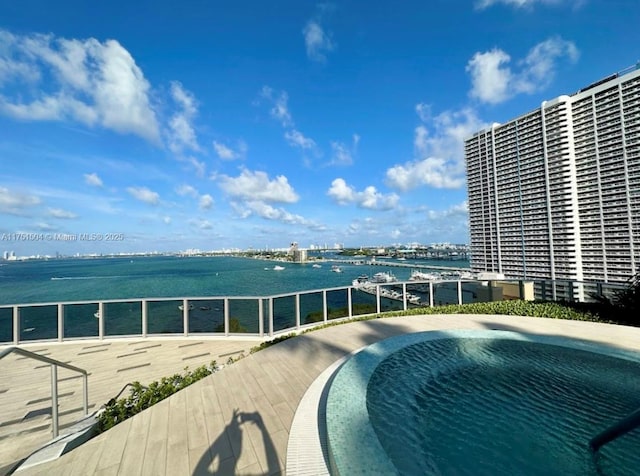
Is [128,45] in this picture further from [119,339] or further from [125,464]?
[125,464]

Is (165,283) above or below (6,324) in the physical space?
below

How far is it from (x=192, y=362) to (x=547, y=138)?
36750 mm

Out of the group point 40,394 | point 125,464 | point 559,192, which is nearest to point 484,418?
point 125,464

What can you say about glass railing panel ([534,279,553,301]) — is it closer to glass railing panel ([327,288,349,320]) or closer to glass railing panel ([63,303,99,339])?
glass railing panel ([327,288,349,320])

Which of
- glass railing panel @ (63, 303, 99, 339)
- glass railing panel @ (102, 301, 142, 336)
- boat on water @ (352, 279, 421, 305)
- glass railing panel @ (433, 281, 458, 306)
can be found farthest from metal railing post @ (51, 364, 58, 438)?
glass railing panel @ (433, 281, 458, 306)

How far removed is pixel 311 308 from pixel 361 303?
65.7 inches

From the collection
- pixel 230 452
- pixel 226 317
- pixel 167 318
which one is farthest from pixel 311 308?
pixel 230 452

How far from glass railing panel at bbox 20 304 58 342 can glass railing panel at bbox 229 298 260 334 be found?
4007 mm

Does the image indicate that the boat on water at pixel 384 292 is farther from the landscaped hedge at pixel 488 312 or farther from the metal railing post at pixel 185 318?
the metal railing post at pixel 185 318

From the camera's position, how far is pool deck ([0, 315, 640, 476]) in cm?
208

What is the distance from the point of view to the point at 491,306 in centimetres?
773

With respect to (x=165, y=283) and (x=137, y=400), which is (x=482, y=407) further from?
(x=165, y=283)

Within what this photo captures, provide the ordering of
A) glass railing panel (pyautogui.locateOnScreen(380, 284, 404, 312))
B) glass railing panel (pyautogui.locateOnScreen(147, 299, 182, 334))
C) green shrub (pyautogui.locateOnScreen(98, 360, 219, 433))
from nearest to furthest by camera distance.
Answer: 1. green shrub (pyautogui.locateOnScreen(98, 360, 219, 433))
2. glass railing panel (pyautogui.locateOnScreen(147, 299, 182, 334))
3. glass railing panel (pyautogui.locateOnScreen(380, 284, 404, 312))

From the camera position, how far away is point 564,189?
2552 cm
